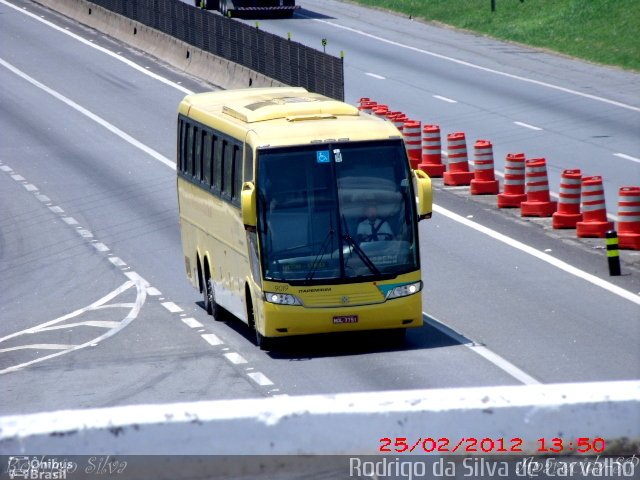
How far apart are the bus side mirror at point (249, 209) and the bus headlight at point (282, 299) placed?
0.81 metres

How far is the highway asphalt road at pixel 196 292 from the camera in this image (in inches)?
604

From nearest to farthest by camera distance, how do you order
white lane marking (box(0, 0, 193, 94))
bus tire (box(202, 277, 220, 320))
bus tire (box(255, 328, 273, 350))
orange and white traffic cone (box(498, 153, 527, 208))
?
bus tire (box(255, 328, 273, 350)), bus tire (box(202, 277, 220, 320)), orange and white traffic cone (box(498, 153, 527, 208)), white lane marking (box(0, 0, 193, 94))

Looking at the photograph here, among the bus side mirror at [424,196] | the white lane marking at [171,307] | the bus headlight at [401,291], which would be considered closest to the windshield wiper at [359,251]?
the bus headlight at [401,291]

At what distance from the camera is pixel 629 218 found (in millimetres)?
21422

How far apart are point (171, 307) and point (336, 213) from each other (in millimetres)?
4626

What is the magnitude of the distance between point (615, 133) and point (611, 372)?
68.7ft

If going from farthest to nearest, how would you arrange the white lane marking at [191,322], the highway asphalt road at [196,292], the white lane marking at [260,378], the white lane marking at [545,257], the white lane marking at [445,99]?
the white lane marking at [445,99] → the white lane marking at [545,257] → the white lane marking at [191,322] → the highway asphalt road at [196,292] → the white lane marking at [260,378]

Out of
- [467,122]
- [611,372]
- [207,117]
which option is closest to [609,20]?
[467,122]

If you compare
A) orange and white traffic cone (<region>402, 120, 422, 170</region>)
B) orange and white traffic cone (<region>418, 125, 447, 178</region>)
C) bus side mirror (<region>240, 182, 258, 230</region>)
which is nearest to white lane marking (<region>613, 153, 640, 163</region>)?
orange and white traffic cone (<region>418, 125, 447, 178</region>)

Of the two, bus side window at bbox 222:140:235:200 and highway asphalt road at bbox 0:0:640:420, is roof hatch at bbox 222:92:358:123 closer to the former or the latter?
bus side window at bbox 222:140:235:200

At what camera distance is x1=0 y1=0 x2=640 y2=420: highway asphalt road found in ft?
50.3

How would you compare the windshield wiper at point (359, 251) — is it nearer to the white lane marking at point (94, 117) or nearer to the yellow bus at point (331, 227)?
the yellow bus at point (331, 227)

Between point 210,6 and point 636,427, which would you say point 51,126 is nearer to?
point 210,6

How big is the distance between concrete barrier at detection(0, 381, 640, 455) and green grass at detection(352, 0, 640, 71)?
135ft
